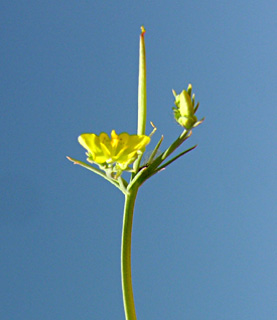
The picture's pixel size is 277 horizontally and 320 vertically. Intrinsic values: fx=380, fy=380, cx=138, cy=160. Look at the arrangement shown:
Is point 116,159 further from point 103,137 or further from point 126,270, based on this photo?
point 126,270

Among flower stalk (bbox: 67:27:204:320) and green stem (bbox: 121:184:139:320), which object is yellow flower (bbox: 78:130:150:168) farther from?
green stem (bbox: 121:184:139:320)

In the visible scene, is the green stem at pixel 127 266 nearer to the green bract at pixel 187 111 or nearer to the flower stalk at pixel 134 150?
the flower stalk at pixel 134 150

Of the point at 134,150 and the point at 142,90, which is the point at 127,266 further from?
the point at 142,90

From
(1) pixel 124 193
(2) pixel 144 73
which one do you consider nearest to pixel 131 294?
(1) pixel 124 193

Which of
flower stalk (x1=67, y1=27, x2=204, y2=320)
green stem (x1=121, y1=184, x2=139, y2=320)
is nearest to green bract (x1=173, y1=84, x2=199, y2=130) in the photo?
flower stalk (x1=67, y1=27, x2=204, y2=320)

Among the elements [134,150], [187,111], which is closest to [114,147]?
[134,150]

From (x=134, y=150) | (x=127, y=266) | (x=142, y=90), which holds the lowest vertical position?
(x=127, y=266)

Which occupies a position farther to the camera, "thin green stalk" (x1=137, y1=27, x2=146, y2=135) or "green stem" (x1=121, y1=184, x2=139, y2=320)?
"thin green stalk" (x1=137, y1=27, x2=146, y2=135)

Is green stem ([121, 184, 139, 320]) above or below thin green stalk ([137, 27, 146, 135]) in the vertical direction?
below

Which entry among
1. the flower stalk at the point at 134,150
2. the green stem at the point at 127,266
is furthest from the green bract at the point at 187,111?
the green stem at the point at 127,266
